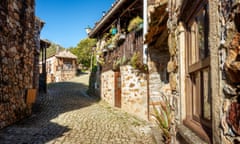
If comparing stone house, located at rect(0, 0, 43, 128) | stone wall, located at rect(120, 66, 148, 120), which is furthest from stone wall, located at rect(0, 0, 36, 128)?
stone wall, located at rect(120, 66, 148, 120)

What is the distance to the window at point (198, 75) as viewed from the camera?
7.40 feet

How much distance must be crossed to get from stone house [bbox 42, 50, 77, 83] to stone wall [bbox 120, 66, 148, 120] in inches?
621

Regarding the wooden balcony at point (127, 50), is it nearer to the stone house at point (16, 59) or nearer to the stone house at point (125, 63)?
the stone house at point (125, 63)

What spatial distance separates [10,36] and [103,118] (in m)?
3.69

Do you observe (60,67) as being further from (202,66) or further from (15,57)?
(202,66)

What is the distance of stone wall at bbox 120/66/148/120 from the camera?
7.79m

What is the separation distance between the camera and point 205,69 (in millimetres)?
2332

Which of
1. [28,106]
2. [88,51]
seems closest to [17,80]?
[28,106]

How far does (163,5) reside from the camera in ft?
14.7

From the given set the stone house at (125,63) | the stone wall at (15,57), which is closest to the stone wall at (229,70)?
the stone wall at (15,57)

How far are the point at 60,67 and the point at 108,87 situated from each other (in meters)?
13.8

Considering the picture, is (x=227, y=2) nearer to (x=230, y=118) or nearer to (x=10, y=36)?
(x=230, y=118)

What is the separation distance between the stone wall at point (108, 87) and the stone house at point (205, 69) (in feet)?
23.0

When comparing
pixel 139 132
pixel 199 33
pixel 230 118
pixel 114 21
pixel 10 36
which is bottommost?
pixel 139 132
